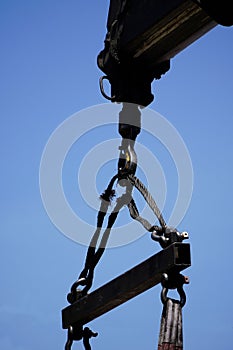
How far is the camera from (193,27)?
4562 mm

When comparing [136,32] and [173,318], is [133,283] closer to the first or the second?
[173,318]

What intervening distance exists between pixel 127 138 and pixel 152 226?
1.99 ft

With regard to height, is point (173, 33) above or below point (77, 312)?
above

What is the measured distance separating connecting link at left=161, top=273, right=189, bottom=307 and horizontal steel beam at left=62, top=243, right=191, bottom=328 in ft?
0.11

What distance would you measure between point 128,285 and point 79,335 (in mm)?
702

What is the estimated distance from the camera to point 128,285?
15.0 feet

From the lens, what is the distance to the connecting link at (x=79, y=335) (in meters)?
5.11

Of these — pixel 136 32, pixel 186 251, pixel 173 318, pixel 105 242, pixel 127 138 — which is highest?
pixel 136 32

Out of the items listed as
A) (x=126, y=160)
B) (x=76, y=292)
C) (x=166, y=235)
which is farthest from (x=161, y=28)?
(x=76, y=292)

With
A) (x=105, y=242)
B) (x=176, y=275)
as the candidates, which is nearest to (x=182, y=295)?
(x=176, y=275)

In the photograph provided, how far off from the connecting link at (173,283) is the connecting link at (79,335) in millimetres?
903

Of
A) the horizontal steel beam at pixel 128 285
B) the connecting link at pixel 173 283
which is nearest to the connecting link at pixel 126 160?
the horizontal steel beam at pixel 128 285

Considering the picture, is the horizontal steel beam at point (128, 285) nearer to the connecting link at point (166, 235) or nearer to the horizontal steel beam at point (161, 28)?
the connecting link at point (166, 235)

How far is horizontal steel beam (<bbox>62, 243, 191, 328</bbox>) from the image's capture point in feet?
14.2
